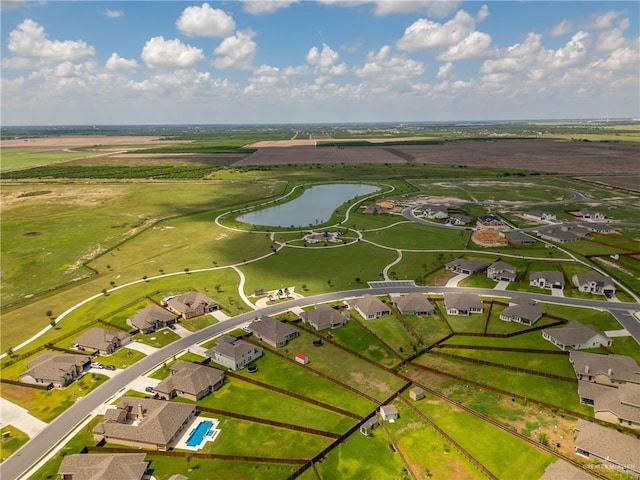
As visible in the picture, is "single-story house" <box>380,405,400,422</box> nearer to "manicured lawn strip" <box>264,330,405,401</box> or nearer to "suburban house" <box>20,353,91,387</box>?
"manicured lawn strip" <box>264,330,405,401</box>

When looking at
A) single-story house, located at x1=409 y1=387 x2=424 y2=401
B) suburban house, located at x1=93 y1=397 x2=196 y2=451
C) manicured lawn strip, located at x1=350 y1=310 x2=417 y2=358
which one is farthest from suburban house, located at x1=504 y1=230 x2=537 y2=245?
suburban house, located at x1=93 y1=397 x2=196 y2=451

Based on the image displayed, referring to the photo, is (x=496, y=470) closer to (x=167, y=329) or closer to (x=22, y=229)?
(x=167, y=329)

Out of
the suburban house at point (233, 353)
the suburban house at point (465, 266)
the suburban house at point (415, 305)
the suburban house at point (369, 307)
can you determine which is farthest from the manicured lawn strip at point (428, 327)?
the suburban house at point (233, 353)

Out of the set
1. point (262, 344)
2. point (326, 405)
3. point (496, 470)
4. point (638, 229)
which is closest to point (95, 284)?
point (262, 344)

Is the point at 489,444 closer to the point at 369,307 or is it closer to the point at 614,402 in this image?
the point at 614,402

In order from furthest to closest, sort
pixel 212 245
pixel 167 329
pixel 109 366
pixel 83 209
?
1. pixel 83 209
2. pixel 212 245
3. pixel 167 329
4. pixel 109 366

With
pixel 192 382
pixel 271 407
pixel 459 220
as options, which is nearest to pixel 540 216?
pixel 459 220

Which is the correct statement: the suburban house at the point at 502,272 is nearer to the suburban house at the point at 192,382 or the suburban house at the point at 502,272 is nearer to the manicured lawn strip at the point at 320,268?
the manicured lawn strip at the point at 320,268
